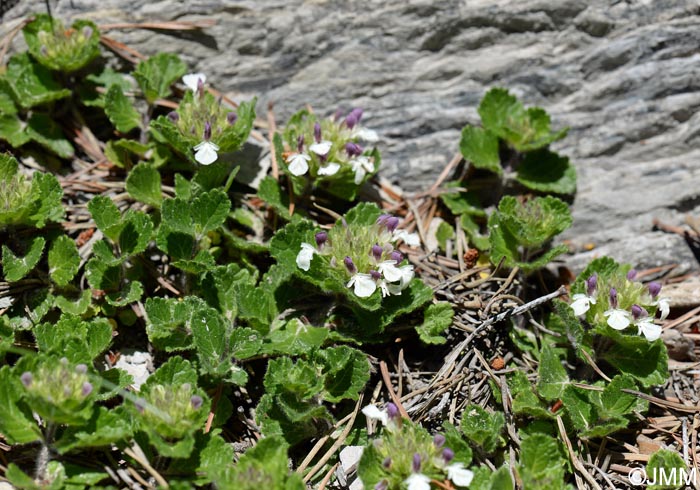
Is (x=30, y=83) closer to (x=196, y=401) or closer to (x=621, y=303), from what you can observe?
(x=196, y=401)

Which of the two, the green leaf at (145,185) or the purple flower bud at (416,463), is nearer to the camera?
the purple flower bud at (416,463)

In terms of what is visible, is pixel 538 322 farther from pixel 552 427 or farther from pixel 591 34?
pixel 591 34

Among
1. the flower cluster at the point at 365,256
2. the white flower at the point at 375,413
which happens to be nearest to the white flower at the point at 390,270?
the flower cluster at the point at 365,256

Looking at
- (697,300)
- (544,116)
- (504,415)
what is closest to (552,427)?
(504,415)

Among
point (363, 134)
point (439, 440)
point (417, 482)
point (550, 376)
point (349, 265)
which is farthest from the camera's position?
point (363, 134)

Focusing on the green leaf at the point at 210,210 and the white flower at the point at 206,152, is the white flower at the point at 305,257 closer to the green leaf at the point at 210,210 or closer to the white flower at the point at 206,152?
the green leaf at the point at 210,210

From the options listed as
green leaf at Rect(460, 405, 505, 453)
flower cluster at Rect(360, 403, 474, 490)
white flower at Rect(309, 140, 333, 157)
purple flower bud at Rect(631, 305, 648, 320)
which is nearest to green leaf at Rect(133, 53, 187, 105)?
white flower at Rect(309, 140, 333, 157)

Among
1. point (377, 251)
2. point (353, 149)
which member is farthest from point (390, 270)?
point (353, 149)
